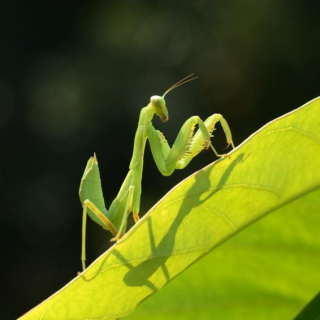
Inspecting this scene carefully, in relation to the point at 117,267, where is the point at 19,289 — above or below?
below

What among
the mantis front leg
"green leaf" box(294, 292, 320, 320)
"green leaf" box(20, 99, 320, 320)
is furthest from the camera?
the mantis front leg

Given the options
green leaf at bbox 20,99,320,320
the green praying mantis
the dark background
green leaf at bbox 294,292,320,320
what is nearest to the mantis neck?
the green praying mantis

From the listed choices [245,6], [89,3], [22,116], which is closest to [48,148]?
[22,116]

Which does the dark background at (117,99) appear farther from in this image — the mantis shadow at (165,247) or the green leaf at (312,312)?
the green leaf at (312,312)

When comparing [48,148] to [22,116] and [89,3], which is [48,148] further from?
[89,3]

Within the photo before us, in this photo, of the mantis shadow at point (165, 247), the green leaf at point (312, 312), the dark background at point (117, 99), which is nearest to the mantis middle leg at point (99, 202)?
the mantis shadow at point (165, 247)

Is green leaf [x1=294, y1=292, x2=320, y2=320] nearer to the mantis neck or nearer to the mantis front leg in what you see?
the mantis front leg
